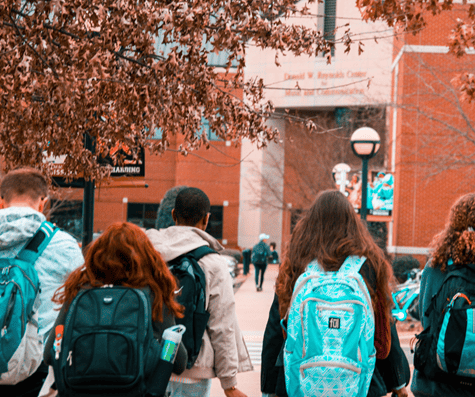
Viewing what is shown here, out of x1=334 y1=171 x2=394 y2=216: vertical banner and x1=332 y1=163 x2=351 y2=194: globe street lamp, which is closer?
x1=334 y1=171 x2=394 y2=216: vertical banner

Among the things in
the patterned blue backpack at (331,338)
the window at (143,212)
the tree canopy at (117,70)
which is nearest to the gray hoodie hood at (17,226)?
the tree canopy at (117,70)

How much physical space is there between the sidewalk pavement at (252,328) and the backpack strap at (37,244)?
4046mm

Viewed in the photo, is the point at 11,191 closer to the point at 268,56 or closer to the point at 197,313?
the point at 197,313

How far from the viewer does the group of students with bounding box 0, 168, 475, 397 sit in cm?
297

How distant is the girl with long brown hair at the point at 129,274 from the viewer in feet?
9.61

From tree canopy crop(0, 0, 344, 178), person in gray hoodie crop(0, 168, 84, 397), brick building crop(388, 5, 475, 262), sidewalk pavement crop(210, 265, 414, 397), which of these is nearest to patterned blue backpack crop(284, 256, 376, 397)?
person in gray hoodie crop(0, 168, 84, 397)

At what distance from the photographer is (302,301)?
313 cm

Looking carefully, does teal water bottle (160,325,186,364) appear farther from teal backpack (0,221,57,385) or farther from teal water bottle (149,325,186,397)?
teal backpack (0,221,57,385)

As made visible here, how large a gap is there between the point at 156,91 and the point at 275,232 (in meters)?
40.3

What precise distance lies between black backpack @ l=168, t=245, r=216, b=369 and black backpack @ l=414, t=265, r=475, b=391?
1.31 meters

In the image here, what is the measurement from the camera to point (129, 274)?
9.69 feet

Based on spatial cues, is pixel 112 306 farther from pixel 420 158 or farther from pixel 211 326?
pixel 420 158

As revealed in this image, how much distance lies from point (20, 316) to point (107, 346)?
80cm

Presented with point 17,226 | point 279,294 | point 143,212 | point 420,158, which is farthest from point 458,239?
point 143,212
